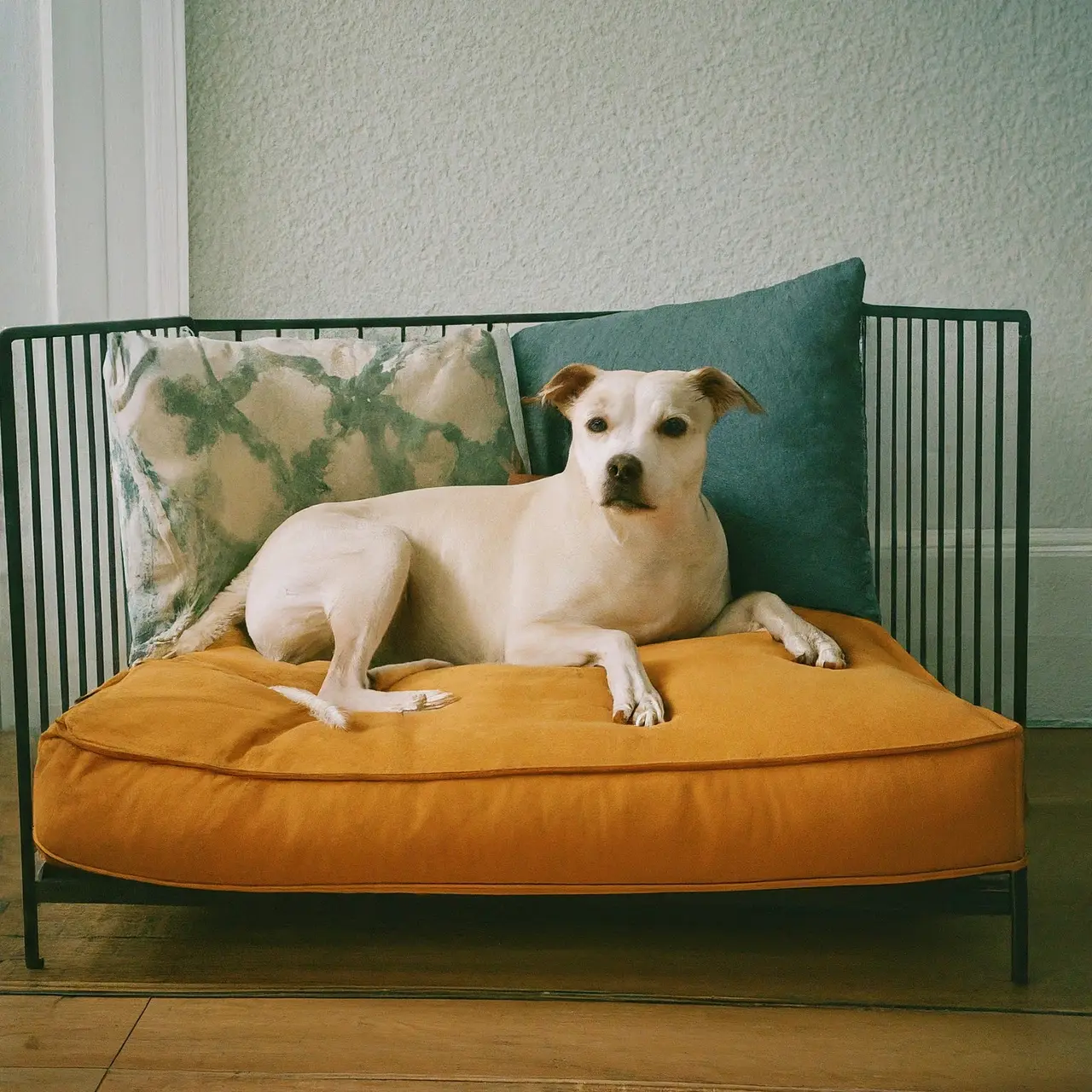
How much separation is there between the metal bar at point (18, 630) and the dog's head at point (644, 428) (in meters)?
0.72

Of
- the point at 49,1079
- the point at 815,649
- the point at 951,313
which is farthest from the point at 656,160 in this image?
the point at 49,1079

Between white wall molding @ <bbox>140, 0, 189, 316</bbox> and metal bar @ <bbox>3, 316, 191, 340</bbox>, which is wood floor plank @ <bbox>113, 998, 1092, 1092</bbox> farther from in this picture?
white wall molding @ <bbox>140, 0, 189, 316</bbox>

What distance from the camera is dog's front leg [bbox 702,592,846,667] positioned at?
5.00 feet

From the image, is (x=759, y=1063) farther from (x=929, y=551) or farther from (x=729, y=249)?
(x=729, y=249)

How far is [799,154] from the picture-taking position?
2.33m

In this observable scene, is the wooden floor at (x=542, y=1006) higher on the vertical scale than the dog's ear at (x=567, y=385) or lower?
lower

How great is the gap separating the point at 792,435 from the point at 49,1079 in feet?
4.45

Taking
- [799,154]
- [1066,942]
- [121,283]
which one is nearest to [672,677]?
[1066,942]

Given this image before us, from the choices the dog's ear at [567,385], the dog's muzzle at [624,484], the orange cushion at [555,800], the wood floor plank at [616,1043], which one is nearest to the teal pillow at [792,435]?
the dog's ear at [567,385]

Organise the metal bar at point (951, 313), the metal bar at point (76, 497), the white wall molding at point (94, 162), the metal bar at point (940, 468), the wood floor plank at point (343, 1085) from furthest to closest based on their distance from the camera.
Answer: the white wall molding at point (94, 162) → the metal bar at point (940, 468) → the metal bar at point (951, 313) → the metal bar at point (76, 497) → the wood floor plank at point (343, 1085)

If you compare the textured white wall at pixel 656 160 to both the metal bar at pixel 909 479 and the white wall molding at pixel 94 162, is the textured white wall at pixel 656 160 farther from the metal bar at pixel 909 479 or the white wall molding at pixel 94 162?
the metal bar at pixel 909 479

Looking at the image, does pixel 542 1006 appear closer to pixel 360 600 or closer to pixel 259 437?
pixel 360 600

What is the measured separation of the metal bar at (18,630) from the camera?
4.41ft

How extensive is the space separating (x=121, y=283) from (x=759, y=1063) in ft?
6.68
